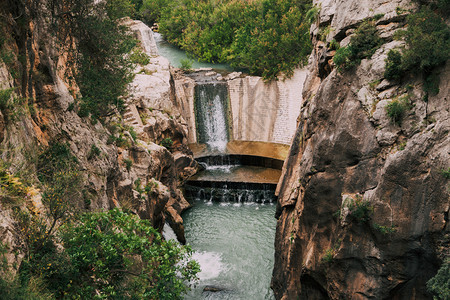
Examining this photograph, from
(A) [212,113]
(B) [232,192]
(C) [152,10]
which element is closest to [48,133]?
(B) [232,192]

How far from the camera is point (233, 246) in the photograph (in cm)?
2192

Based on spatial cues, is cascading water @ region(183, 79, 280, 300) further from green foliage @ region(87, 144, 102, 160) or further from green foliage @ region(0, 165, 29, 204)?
green foliage @ region(0, 165, 29, 204)

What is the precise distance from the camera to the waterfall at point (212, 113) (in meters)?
33.7

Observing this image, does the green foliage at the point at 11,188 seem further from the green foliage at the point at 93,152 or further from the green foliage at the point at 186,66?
the green foliage at the point at 186,66

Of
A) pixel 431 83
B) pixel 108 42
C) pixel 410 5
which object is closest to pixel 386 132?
pixel 431 83

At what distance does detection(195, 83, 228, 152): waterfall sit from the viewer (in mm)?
33741

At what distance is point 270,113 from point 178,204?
13553mm

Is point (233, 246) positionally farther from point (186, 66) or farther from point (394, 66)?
point (186, 66)

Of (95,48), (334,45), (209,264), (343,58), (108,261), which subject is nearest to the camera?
(108,261)

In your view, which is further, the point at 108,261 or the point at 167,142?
the point at 167,142

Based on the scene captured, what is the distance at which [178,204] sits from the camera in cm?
2517

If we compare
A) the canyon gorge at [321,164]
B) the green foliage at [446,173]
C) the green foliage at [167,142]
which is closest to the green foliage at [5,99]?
the canyon gorge at [321,164]

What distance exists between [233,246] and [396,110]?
12902 mm

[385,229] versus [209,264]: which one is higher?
[385,229]
